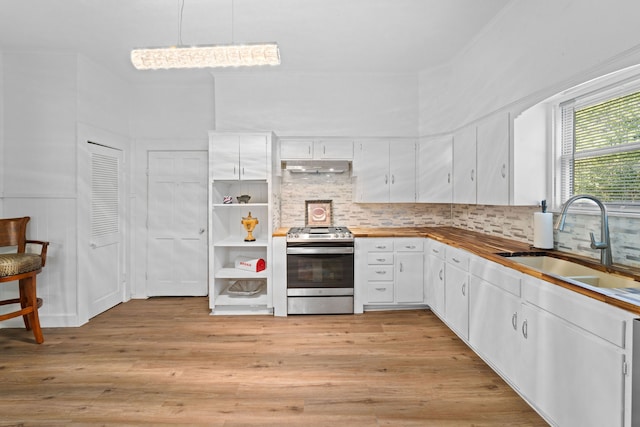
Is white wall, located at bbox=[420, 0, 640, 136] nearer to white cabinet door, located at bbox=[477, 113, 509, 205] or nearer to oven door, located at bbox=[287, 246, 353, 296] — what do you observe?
white cabinet door, located at bbox=[477, 113, 509, 205]

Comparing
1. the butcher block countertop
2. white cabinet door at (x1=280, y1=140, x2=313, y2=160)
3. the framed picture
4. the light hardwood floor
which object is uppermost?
white cabinet door at (x1=280, y1=140, x2=313, y2=160)

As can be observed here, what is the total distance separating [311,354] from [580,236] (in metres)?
2.24

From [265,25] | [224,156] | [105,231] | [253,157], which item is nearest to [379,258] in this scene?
[253,157]

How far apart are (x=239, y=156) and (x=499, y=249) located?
2757 mm

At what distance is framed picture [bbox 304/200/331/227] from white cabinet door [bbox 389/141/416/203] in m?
0.82

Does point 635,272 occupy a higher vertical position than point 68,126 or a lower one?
lower

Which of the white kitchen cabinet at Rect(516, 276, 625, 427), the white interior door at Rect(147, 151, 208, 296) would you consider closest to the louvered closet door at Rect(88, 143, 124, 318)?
the white interior door at Rect(147, 151, 208, 296)

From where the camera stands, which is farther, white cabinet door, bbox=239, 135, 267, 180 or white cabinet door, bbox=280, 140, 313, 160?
white cabinet door, bbox=280, 140, 313, 160

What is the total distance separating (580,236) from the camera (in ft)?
8.91

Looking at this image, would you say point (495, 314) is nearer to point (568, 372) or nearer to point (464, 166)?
point (568, 372)

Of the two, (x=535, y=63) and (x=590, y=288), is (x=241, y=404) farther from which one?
(x=535, y=63)

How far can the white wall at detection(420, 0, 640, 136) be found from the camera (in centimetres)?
202

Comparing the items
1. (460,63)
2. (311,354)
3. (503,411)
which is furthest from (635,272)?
(460,63)

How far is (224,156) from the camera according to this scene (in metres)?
4.18
